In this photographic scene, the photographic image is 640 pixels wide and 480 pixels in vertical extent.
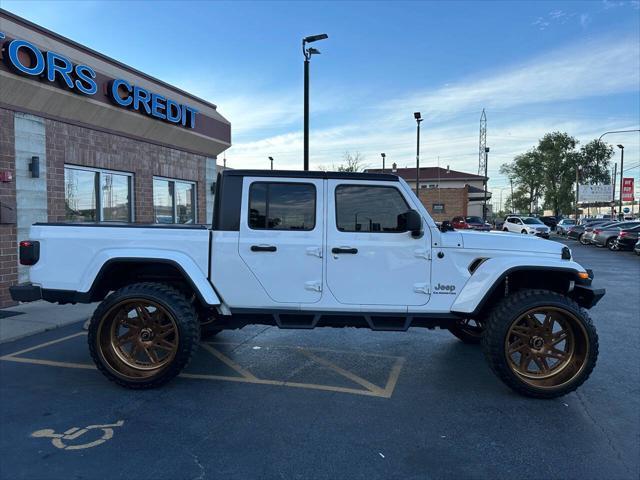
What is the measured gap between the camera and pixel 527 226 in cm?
3525

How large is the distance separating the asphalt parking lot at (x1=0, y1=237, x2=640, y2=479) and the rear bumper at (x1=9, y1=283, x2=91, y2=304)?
847mm

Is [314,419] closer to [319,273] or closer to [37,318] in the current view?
[319,273]

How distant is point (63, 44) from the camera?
9.30m

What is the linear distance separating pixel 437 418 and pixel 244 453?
5.36 ft

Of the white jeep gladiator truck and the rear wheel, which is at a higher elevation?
the white jeep gladiator truck

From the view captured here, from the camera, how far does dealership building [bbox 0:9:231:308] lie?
8.07 metres

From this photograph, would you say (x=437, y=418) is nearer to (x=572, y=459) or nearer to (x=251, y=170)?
(x=572, y=459)

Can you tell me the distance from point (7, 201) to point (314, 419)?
7.35m

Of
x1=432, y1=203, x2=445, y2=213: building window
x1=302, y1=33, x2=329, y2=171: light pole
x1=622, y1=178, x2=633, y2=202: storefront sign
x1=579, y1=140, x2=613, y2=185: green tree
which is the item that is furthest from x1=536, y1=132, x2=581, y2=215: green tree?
x1=302, y1=33, x2=329, y2=171: light pole

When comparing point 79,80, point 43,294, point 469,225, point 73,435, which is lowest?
point 73,435

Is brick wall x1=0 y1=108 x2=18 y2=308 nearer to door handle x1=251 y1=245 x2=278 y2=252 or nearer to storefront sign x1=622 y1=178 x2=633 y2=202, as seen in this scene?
door handle x1=251 y1=245 x2=278 y2=252

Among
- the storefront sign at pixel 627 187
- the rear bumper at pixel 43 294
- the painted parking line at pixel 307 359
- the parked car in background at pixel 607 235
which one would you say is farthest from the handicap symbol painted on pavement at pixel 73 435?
A: the storefront sign at pixel 627 187

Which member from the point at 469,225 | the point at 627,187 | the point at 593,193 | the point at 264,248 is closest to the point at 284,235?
the point at 264,248

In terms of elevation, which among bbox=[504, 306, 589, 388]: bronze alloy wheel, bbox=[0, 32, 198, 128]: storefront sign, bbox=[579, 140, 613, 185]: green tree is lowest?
bbox=[504, 306, 589, 388]: bronze alloy wheel
